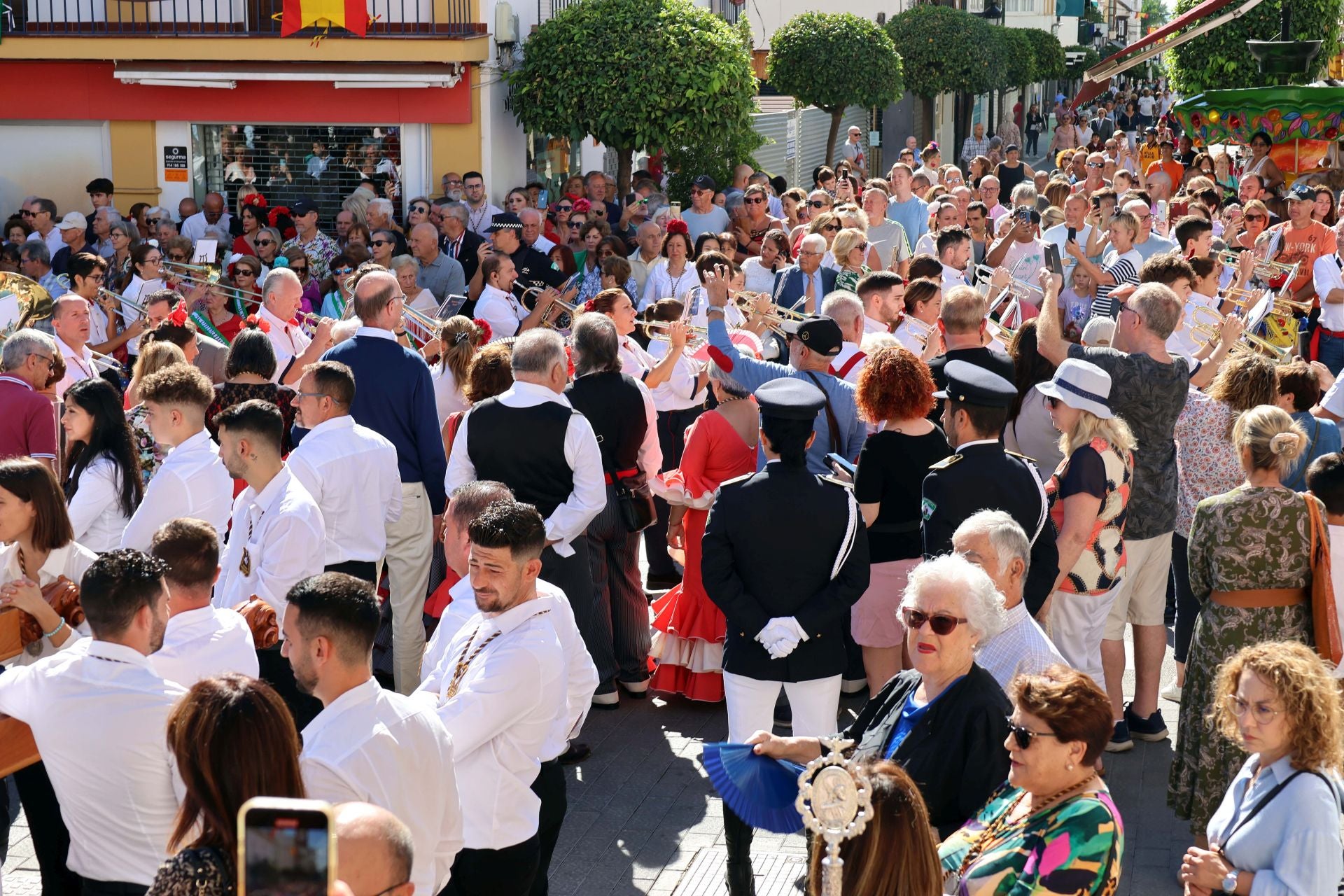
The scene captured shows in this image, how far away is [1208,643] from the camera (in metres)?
5.62

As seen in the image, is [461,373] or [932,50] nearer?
[461,373]

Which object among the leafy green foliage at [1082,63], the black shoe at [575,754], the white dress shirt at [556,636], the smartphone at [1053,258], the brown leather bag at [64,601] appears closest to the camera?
the white dress shirt at [556,636]

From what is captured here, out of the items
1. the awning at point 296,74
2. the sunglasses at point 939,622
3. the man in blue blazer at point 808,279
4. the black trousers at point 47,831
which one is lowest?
the black trousers at point 47,831

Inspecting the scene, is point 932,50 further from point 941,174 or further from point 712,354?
point 712,354

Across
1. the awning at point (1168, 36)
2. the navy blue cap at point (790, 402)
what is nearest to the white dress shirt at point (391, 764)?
the navy blue cap at point (790, 402)

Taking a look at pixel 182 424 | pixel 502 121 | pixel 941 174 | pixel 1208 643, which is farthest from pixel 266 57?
pixel 1208 643

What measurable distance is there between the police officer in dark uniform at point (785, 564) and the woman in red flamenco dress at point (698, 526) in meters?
1.19

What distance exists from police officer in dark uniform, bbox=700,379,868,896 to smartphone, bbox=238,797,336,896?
11.5 feet

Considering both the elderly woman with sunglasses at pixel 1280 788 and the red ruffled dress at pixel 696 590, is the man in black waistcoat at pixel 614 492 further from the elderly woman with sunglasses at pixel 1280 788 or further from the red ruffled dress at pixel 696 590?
the elderly woman with sunglasses at pixel 1280 788

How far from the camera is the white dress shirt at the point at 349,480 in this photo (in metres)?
6.05

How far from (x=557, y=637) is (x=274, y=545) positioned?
1376 mm

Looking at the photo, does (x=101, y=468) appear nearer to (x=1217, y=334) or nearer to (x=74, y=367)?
(x=74, y=367)

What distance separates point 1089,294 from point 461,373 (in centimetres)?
475

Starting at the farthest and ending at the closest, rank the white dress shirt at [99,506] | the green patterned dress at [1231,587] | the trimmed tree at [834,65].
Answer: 1. the trimmed tree at [834,65]
2. the white dress shirt at [99,506]
3. the green patterned dress at [1231,587]
